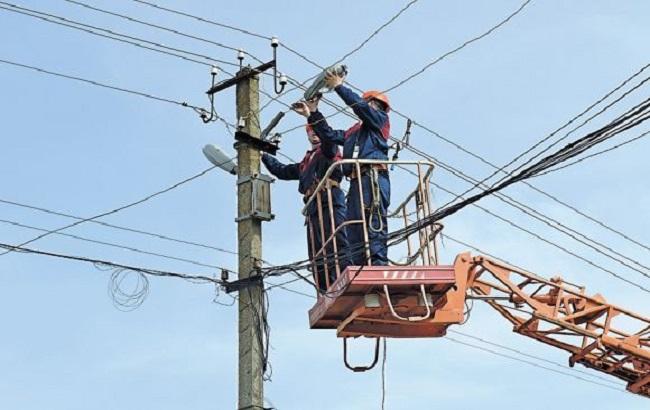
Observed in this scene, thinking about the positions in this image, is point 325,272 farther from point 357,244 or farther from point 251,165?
point 251,165

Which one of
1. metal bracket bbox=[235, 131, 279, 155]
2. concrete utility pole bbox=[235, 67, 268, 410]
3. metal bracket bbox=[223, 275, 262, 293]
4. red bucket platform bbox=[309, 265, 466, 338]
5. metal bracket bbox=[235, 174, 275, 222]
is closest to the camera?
red bucket platform bbox=[309, 265, 466, 338]

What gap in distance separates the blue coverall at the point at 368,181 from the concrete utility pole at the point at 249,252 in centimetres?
166

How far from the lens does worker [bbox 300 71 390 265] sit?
13.5 metres

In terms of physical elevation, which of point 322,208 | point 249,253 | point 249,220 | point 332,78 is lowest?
point 249,253

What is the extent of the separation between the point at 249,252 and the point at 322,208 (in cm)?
117

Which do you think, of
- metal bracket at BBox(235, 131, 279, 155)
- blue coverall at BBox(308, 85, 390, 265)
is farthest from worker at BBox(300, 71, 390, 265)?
metal bracket at BBox(235, 131, 279, 155)

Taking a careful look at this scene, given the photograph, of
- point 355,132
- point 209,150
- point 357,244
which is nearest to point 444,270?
point 357,244

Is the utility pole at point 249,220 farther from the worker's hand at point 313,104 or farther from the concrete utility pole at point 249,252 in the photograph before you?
the worker's hand at point 313,104

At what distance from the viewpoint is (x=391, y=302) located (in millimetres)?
13461

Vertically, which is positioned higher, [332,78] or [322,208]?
[332,78]

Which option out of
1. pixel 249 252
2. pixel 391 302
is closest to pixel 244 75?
pixel 249 252

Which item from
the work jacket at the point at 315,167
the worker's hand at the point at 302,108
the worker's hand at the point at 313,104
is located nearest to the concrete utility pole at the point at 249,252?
the work jacket at the point at 315,167

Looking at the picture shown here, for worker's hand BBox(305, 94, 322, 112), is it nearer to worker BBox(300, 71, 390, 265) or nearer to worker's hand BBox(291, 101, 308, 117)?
worker's hand BBox(291, 101, 308, 117)

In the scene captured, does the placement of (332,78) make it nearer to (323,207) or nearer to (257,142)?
(323,207)
